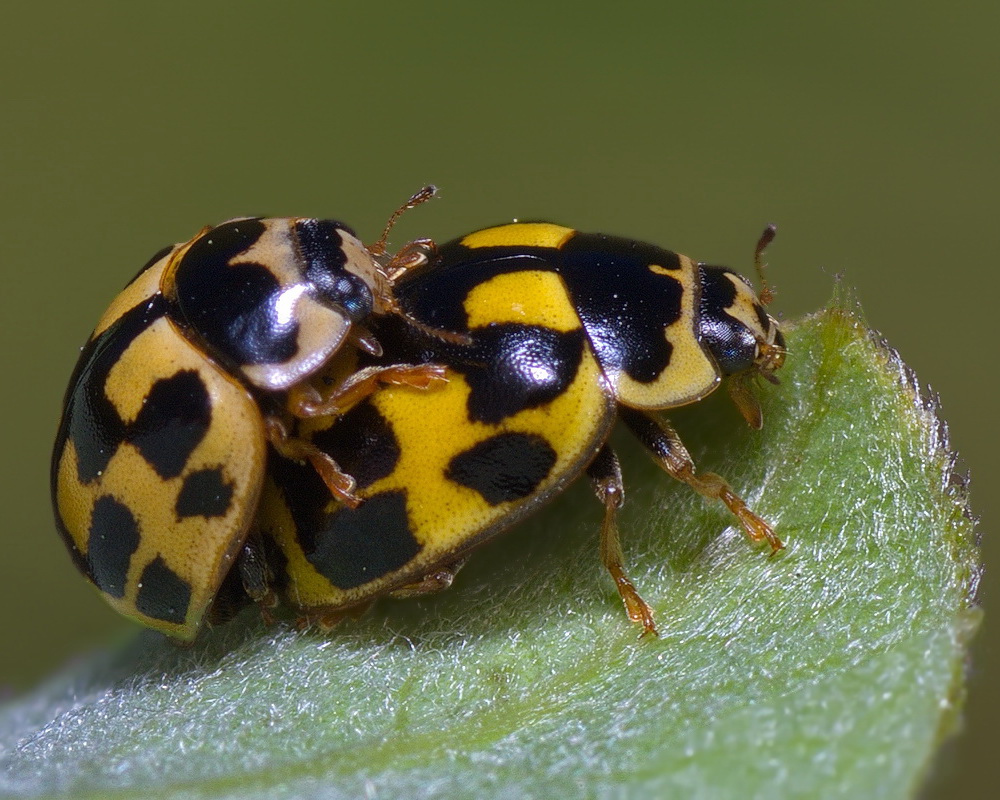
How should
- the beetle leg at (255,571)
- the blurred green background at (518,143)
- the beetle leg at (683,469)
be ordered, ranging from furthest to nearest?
1. the blurred green background at (518,143)
2. the beetle leg at (255,571)
3. the beetle leg at (683,469)

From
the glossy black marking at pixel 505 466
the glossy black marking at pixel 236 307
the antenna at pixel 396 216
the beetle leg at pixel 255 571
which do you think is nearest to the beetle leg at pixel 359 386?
the glossy black marking at pixel 236 307

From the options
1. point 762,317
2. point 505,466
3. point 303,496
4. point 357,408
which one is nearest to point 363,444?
point 357,408

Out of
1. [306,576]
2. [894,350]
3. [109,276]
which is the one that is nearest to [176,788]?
[306,576]

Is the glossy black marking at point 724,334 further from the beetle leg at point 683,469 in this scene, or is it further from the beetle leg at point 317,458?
the beetle leg at point 317,458

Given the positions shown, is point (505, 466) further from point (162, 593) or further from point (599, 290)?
point (162, 593)

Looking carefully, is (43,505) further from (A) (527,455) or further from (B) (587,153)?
(A) (527,455)

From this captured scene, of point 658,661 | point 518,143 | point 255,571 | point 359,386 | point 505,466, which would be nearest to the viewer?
point 658,661
